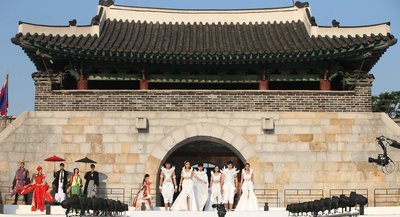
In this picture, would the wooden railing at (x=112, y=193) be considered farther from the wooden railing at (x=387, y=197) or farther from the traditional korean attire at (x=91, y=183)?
the wooden railing at (x=387, y=197)

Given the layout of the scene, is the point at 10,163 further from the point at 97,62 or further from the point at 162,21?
the point at 162,21

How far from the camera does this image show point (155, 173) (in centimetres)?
2003

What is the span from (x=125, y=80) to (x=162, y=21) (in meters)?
4.70

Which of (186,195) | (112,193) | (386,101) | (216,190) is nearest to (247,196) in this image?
(216,190)

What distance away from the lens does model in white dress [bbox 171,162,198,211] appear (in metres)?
17.7

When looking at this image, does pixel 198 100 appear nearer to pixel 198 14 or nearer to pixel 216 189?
pixel 216 189

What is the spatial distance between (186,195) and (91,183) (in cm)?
326

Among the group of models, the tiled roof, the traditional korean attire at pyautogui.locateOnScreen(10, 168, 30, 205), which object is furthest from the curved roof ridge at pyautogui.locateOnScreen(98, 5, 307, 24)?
the group of models

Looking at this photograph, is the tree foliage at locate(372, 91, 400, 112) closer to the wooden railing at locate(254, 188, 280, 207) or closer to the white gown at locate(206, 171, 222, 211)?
the wooden railing at locate(254, 188, 280, 207)

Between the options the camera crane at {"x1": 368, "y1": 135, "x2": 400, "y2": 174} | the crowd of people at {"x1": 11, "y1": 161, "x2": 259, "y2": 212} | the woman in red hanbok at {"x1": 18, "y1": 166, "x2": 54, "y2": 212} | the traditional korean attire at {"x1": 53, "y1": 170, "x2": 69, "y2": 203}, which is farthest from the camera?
the camera crane at {"x1": 368, "y1": 135, "x2": 400, "y2": 174}

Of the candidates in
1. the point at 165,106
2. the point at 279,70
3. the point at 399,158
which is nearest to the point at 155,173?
the point at 165,106

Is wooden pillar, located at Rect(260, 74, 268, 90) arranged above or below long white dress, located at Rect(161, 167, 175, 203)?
above

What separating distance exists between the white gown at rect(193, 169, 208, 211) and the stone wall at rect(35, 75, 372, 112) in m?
3.61

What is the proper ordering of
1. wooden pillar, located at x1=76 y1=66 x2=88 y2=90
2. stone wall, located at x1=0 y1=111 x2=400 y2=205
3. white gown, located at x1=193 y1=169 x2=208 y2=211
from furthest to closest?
wooden pillar, located at x1=76 y1=66 x2=88 y2=90 → stone wall, located at x1=0 y1=111 x2=400 y2=205 → white gown, located at x1=193 y1=169 x2=208 y2=211
